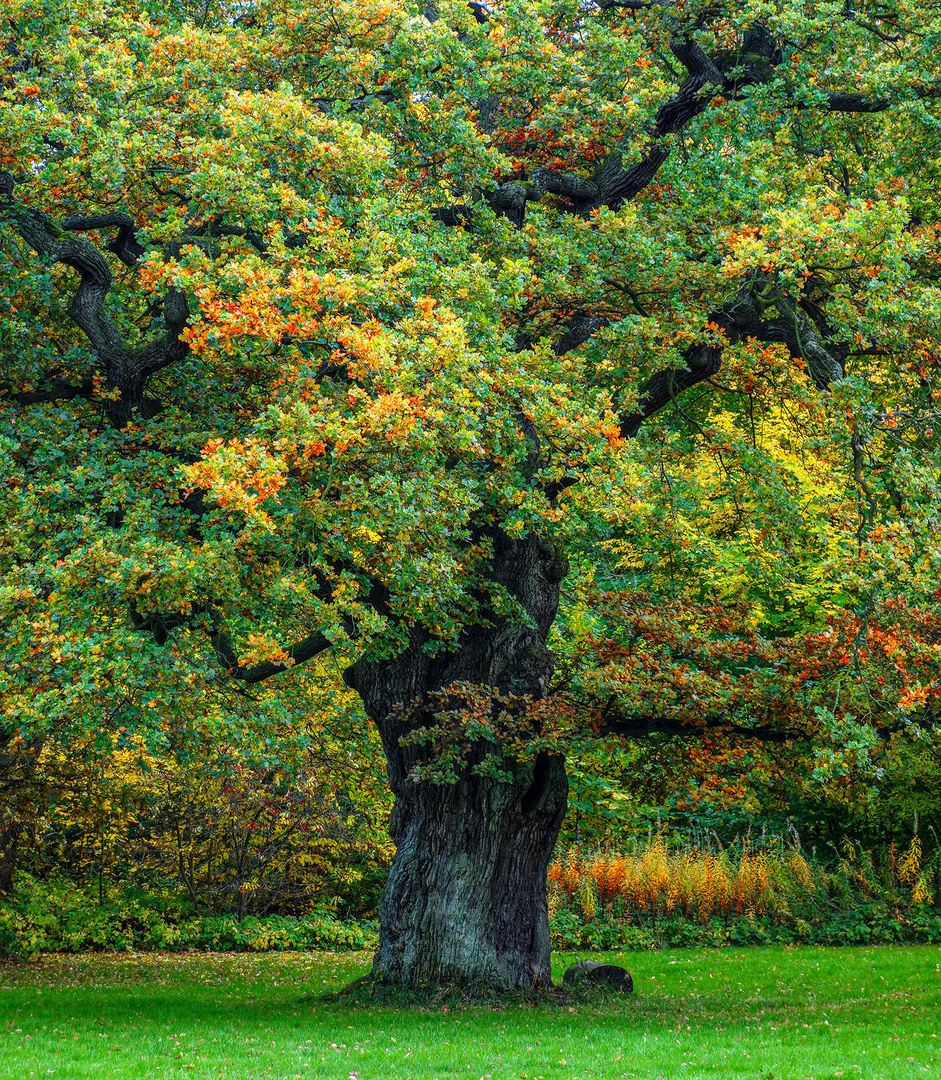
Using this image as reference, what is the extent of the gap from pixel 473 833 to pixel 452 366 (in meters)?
5.26

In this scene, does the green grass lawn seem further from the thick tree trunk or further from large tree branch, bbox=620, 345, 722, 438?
large tree branch, bbox=620, 345, 722, 438

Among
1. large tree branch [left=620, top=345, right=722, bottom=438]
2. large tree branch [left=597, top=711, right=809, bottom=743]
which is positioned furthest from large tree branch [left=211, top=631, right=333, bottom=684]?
large tree branch [left=620, top=345, right=722, bottom=438]

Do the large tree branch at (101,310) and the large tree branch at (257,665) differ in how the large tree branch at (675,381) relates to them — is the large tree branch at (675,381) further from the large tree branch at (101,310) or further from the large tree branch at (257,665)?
the large tree branch at (101,310)

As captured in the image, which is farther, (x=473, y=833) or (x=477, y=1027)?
(x=473, y=833)

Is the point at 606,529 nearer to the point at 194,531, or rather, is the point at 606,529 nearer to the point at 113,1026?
the point at 194,531

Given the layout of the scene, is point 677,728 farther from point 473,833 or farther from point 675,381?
point 675,381

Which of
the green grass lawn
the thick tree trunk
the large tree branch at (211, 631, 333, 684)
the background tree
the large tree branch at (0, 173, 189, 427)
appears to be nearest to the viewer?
the green grass lawn

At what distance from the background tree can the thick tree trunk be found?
0.04m

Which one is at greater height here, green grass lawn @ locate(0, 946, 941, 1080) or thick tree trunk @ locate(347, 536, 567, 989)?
thick tree trunk @ locate(347, 536, 567, 989)

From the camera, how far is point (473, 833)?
1115cm

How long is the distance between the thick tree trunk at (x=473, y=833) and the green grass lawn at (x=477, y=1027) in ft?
1.87

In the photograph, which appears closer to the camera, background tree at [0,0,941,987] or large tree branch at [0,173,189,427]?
background tree at [0,0,941,987]

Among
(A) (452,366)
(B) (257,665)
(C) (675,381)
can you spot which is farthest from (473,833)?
(C) (675,381)

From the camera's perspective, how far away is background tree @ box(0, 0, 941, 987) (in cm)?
823
